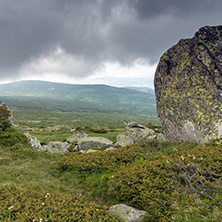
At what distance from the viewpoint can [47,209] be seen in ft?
23.5

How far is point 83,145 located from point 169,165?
2118 centimetres

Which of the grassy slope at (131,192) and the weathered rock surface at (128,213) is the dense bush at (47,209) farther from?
the weathered rock surface at (128,213)

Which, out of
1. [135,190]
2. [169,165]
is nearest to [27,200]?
[135,190]

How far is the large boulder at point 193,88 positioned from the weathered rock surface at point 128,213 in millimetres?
10387

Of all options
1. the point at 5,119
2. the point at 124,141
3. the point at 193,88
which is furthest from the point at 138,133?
the point at 5,119

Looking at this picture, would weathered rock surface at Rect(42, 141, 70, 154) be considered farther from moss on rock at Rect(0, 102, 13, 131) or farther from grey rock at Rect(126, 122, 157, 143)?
grey rock at Rect(126, 122, 157, 143)

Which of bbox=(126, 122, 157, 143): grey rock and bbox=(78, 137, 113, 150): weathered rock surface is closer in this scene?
bbox=(78, 137, 113, 150): weathered rock surface

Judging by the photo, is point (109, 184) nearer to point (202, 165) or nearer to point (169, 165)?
point (169, 165)

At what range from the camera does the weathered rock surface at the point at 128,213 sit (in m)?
7.05

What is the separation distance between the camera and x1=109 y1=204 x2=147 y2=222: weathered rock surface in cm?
705

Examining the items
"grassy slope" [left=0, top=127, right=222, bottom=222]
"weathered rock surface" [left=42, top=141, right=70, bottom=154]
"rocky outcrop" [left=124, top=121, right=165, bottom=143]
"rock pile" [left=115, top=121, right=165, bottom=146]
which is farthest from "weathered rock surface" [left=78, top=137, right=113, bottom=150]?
"grassy slope" [left=0, top=127, right=222, bottom=222]

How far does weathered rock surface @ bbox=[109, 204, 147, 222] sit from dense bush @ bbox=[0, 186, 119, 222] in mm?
368

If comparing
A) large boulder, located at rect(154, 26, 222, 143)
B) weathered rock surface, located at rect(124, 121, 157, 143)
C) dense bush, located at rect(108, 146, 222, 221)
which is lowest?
weathered rock surface, located at rect(124, 121, 157, 143)

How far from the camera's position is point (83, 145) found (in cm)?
2872
